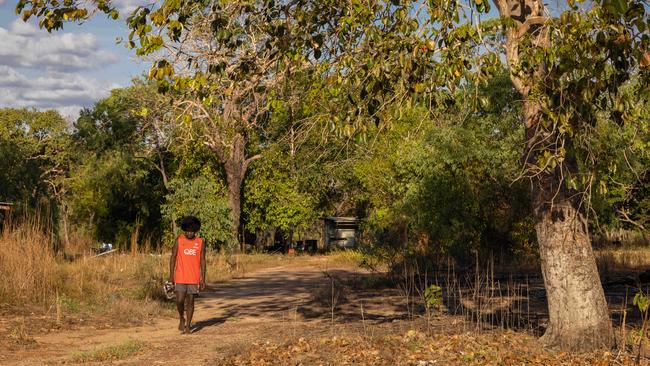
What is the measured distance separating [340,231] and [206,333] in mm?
38992

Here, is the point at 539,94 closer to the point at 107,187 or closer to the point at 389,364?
the point at 389,364

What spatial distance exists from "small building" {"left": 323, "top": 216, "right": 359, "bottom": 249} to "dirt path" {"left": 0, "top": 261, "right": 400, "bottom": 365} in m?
31.9

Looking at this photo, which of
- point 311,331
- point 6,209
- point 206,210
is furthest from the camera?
point 206,210

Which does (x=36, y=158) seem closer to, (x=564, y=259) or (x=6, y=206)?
(x=6, y=206)

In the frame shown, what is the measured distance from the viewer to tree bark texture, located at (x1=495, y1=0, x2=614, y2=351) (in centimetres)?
873

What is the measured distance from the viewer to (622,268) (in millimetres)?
20047

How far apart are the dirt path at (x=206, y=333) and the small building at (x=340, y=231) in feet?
105

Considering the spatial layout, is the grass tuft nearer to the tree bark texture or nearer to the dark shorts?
the dark shorts

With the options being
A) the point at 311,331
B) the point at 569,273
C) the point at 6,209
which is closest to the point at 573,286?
the point at 569,273

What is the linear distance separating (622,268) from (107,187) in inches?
1295

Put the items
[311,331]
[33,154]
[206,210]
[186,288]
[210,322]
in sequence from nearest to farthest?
1. [311,331]
2. [186,288]
3. [210,322]
4. [206,210]
5. [33,154]

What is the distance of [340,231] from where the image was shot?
50.5 meters

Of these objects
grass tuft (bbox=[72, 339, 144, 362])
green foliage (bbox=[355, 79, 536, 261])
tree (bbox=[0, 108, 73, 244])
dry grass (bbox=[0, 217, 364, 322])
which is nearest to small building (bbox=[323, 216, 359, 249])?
tree (bbox=[0, 108, 73, 244])

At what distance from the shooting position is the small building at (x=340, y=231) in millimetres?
50125
